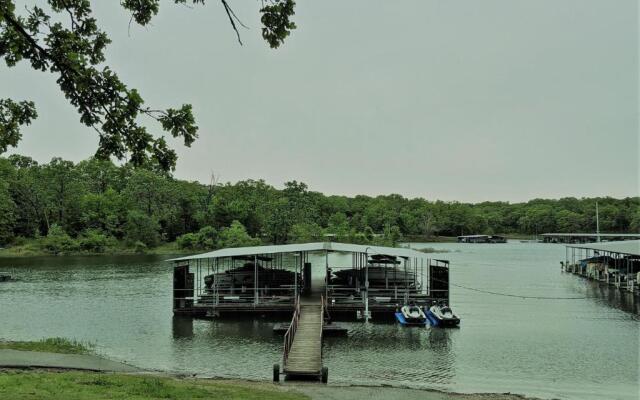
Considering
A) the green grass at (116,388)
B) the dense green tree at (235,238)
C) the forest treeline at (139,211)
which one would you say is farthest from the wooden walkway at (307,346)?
the dense green tree at (235,238)

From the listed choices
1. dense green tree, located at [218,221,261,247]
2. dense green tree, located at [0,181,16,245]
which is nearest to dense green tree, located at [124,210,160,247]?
dense green tree, located at [218,221,261,247]

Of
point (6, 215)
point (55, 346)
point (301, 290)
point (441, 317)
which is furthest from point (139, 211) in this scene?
point (441, 317)

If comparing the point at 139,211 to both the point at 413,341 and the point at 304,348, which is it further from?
the point at 304,348

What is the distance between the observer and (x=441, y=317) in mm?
24531

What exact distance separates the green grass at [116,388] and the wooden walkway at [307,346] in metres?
1.66

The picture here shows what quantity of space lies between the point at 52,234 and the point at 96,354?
71.4 m

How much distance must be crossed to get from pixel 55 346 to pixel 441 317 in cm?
1607

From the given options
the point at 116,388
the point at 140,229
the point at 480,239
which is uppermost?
the point at 140,229

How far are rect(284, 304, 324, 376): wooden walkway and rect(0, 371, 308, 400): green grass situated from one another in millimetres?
1662

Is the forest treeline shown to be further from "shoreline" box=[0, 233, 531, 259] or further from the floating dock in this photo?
the floating dock

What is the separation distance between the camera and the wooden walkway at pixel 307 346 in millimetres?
16156

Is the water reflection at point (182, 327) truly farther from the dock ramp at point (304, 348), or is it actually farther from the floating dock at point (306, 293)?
the dock ramp at point (304, 348)

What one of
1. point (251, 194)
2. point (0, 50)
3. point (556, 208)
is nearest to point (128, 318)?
point (0, 50)

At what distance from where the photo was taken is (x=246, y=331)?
78.3 ft
